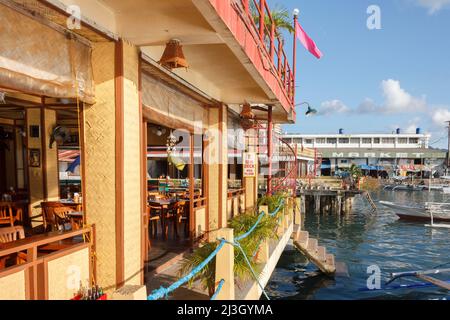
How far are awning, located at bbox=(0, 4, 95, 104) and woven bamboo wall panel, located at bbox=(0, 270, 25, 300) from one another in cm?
190

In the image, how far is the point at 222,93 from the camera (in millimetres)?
9086

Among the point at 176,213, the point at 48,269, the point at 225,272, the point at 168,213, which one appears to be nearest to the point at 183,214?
the point at 168,213

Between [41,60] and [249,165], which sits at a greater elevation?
[41,60]

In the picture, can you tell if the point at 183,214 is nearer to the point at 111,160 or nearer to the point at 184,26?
the point at 111,160

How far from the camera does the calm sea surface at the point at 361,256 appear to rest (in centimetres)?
1203

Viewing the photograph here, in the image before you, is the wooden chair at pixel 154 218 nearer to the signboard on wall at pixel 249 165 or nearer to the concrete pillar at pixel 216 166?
the concrete pillar at pixel 216 166

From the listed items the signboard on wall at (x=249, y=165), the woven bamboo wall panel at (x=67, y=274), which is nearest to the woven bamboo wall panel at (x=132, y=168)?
the woven bamboo wall panel at (x=67, y=274)

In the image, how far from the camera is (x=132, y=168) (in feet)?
15.7

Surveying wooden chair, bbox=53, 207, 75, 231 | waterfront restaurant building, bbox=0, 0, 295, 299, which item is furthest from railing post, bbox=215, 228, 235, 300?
wooden chair, bbox=53, 207, 75, 231

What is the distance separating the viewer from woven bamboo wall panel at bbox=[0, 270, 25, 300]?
10.7ft

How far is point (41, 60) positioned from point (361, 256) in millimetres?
17263

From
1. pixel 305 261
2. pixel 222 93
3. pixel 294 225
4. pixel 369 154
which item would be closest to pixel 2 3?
pixel 222 93
